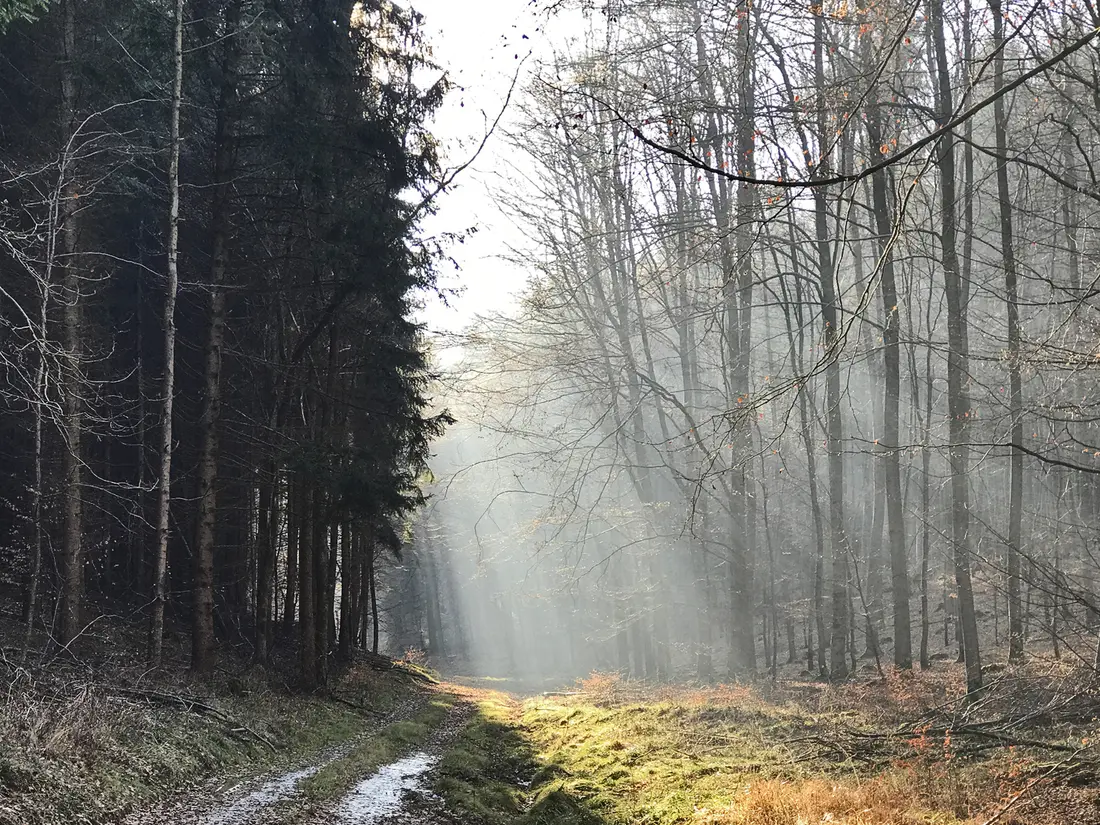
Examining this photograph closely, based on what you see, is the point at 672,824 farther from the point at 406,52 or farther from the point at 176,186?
the point at 406,52

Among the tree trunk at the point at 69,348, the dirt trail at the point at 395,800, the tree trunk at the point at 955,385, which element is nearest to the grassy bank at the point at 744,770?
the dirt trail at the point at 395,800

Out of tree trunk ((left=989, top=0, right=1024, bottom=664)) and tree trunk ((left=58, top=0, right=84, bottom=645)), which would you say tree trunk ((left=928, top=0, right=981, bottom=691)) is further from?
tree trunk ((left=58, top=0, right=84, bottom=645))

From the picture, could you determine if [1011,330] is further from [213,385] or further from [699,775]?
[213,385]

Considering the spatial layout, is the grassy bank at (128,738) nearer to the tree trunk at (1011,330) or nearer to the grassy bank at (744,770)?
the grassy bank at (744,770)

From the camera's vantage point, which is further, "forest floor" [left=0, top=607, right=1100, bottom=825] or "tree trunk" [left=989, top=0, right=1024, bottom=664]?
"tree trunk" [left=989, top=0, right=1024, bottom=664]

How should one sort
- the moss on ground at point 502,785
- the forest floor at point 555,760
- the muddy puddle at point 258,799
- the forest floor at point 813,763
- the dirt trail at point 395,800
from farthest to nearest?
the moss on ground at point 502,785 → the dirt trail at point 395,800 → the muddy puddle at point 258,799 → the forest floor at point 555,760 → the forest floor at point 813,763

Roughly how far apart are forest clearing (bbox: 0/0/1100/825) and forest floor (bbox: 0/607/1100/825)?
65 mm

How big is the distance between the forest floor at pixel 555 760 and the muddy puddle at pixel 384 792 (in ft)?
0.12

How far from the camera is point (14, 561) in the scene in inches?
574

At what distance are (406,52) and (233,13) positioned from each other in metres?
3.21

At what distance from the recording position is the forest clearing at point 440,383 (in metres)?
6.87

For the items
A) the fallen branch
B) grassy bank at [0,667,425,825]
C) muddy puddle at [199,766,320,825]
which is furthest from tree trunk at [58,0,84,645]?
muddy puddle at [199,766,320,825]

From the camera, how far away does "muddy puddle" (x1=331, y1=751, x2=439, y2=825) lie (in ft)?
22.8

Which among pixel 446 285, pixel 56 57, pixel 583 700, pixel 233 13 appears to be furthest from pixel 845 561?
pixel 56 57
